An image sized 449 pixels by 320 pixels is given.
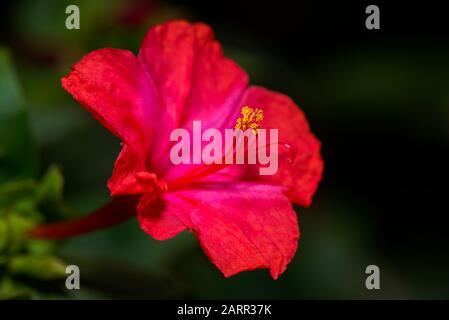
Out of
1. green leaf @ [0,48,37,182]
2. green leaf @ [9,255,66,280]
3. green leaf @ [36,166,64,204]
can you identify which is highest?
green leaf @ [0,48,37,182]

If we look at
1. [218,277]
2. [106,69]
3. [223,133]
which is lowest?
[218,277]

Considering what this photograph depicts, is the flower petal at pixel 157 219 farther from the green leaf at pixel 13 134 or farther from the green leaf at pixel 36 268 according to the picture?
the green leaf at pixel 13 134

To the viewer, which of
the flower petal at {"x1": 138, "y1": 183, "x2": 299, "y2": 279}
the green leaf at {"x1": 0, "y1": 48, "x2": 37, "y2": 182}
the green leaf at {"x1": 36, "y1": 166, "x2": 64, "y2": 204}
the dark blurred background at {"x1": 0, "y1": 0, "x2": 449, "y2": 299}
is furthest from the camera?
the dark blurred background at {"x1": 0, "y1": 0, "x2": 449, "y2": 299}

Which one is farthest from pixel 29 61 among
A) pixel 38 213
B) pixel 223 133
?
pixel 223 133

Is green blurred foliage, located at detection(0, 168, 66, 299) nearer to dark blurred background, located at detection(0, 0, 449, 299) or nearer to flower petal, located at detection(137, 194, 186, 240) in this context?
flower petal, located at detection(137, 194, 186, 240)

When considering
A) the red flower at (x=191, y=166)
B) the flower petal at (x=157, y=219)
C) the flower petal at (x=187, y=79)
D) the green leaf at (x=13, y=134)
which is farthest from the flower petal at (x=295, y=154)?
the green leaf at (x=13, y=134)

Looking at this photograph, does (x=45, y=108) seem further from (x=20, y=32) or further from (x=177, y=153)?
(x=177, y=153)

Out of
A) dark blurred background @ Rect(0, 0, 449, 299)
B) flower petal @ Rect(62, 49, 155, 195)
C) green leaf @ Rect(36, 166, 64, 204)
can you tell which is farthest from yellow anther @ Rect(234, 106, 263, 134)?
dark blurred background @ Rect(0, 0, 449, 299)

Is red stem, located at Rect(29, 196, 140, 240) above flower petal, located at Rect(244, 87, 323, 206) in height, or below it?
below
